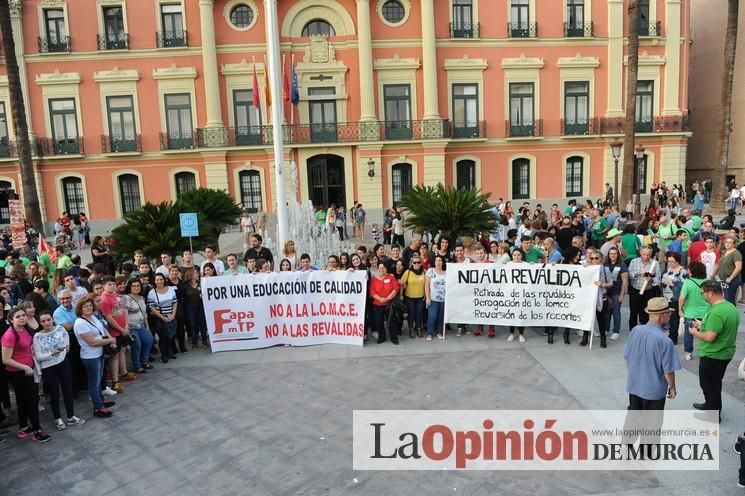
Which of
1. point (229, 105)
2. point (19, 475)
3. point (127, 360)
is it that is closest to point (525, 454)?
point (19, 475)

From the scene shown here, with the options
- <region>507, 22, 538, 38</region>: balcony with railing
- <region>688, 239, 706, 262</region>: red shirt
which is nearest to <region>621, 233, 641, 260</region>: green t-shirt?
<region>688, 239, 706, 262</region>: red shirt

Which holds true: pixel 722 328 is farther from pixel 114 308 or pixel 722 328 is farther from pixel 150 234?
pixel 150 234

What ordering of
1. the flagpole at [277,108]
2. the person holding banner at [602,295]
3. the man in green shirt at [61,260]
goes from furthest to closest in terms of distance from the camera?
the flagpole at [277,108]
the man in green shirt at [61,260]
the person holding banner at [602,295]

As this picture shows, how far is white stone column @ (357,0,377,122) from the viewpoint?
27.6 m

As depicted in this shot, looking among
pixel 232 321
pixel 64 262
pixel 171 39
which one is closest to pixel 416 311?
pixel 232 321

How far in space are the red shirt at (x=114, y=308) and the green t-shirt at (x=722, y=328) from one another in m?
7.64

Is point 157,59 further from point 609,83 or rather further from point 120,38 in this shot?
point 609,83

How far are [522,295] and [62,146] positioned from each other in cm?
2713

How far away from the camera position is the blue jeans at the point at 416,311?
9867mm

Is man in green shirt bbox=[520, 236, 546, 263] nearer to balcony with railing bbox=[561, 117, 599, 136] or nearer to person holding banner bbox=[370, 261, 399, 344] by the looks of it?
person holding banner bbox=[370, 261, 399, 344]

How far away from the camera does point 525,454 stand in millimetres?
5922

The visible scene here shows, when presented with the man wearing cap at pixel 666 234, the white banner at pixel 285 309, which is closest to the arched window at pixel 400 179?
the man wearing cap at pixel 666 234

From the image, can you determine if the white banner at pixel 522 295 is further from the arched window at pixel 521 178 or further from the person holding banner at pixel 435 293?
the arched window at pixel 521 178

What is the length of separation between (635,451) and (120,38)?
98.0 feet
